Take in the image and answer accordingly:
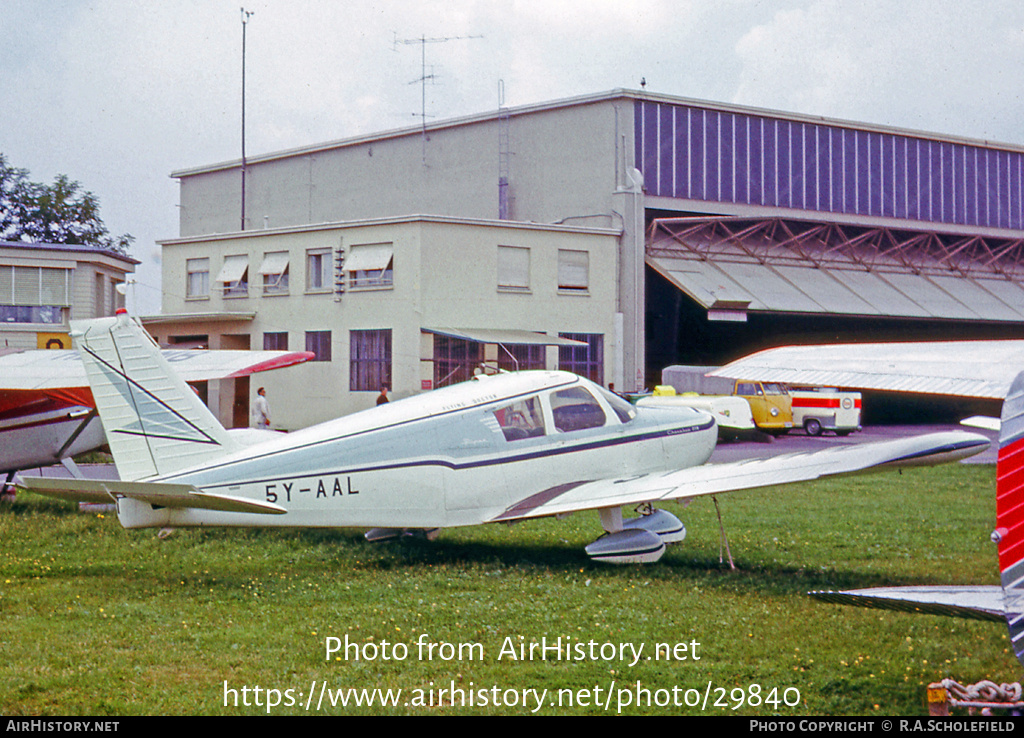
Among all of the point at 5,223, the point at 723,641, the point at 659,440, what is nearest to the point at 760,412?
the point at 659,440

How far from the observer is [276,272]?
37.0 m

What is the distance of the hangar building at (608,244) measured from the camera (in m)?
34.7

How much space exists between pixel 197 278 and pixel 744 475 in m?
33.5

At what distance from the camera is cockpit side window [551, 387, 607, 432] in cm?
1095

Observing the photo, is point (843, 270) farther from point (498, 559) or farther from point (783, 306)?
point (498, 559)

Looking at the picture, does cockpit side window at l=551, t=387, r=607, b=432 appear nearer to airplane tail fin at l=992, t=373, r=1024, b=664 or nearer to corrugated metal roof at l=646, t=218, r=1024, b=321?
airplane tail fin at l=992, t=373, r=1024, b=664

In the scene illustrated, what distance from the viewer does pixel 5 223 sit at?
50938 mm

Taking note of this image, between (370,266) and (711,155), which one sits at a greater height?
(711,155)

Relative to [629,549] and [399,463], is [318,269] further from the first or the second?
[629,549]

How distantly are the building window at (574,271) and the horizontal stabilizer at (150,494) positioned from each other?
2702 centimetres

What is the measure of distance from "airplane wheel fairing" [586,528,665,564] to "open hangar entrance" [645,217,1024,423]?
25.4 meters

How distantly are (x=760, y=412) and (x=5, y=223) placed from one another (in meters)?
39.2

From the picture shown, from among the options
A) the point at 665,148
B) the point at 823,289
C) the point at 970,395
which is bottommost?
the point at 970,395

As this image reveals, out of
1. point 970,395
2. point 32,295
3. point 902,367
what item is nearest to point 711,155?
point 32,295
